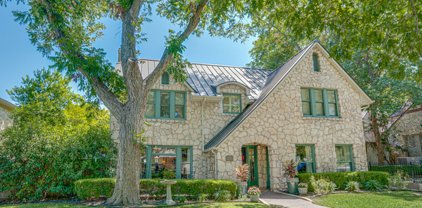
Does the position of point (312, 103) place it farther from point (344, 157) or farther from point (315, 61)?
point (344, 157)

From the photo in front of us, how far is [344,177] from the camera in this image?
46.1ft

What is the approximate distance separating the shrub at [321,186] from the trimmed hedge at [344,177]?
0.29 metres

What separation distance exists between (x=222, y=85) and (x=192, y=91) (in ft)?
5.68

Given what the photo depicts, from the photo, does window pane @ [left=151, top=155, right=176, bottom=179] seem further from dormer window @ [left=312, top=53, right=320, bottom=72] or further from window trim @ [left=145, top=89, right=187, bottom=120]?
dormer window @ [left=312, top=53, right=320, bottom=72]

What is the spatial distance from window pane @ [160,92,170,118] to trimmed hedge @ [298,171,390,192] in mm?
7195

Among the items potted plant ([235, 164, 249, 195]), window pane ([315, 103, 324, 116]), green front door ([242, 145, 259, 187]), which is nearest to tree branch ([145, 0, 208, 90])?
potted plant ([235, 164, 249, 195])

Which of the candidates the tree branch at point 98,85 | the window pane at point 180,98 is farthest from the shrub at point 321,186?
the tree branch at point 98,85

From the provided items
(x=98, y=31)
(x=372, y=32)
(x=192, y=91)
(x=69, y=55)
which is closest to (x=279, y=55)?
(x=192, y=91)

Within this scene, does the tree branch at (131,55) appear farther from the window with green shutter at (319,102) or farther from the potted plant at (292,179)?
the window with green shutter at (319,102)

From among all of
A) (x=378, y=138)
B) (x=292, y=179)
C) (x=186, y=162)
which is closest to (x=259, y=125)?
(x=292, y=179)

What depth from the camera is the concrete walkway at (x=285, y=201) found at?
10320 millimetres

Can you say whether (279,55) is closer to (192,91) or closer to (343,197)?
(192,91)

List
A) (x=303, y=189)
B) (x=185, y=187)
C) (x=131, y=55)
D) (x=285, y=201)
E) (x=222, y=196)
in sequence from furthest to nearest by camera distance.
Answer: (x=303, y=189)
(x=185, y=187)
(x=222, y=196)
(x=285, y=201)
(x=131, y=55)

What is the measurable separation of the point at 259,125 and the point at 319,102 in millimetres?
4435
